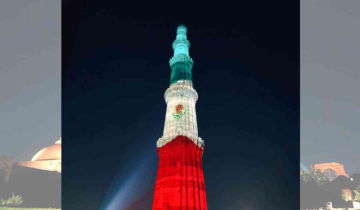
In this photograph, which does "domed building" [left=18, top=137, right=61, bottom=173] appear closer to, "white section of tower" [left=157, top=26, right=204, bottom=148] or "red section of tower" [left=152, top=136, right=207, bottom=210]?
"red section of tower" [left=152, top=136, right=207, bottom=210]

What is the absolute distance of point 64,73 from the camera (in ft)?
159

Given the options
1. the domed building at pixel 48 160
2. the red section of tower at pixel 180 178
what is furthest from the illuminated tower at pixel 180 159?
the domed building at pixel 48 160

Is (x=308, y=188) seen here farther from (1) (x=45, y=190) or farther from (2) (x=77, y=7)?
(2) (x=77, y=7)

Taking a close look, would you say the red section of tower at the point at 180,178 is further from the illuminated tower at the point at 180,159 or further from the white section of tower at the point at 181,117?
the white section of tower at the point at 181,117

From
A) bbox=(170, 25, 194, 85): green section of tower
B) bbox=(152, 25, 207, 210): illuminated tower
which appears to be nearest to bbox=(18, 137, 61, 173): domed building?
bbox=(152, 25, 207, 210): illuminated tower

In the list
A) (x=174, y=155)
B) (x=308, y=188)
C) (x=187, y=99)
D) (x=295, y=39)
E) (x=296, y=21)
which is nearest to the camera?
(x=174, y=155)

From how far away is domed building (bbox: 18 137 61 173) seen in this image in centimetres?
5681

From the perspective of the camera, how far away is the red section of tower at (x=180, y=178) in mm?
31734

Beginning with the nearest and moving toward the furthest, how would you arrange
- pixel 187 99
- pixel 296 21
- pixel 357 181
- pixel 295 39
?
1. pixel 187 99
2. pixel 357 181
3. pixel 296 21
4. pixel 295 39

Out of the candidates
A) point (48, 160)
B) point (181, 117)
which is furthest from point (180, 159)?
point (48, 160)

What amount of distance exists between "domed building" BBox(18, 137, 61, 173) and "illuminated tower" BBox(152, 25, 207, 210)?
94.6ft

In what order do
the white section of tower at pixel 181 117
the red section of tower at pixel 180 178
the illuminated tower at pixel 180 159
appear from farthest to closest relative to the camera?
the white section of tower at pixel 181 117 → the illuminated tower at pixel 180 159 → the red section of tower at pixel 180 178

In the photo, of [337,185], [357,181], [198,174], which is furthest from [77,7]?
[337,185]

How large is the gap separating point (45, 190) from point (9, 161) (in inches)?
499
